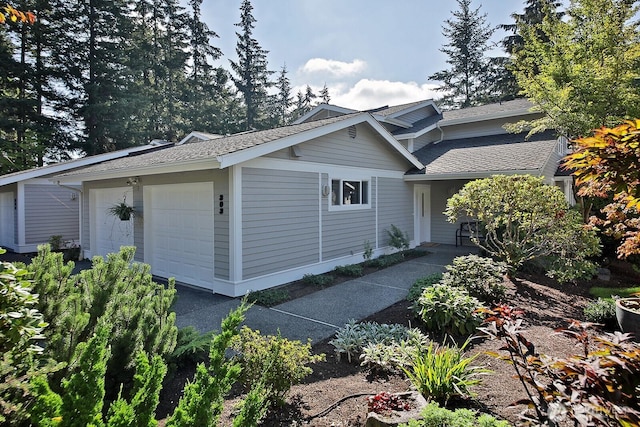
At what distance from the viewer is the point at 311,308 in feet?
21.2

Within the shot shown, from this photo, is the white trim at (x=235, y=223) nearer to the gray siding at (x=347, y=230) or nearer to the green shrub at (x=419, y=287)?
the gray siding at (x=347, y=230)

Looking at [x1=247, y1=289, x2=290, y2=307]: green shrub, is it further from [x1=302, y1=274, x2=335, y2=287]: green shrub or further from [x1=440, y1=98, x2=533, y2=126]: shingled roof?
[x1=440, y1=98, x2=533, y2=126]: shingled roof

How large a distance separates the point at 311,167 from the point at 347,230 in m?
2.29

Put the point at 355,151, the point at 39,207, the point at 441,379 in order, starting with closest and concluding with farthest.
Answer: the point at 441,379, the point at 355,151, the point at 39,207

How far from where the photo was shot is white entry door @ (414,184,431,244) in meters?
13.5

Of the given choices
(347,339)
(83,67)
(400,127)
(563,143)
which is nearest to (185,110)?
(83,67)

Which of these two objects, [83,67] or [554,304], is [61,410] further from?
[83,67]

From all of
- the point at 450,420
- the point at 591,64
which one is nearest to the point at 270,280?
the point at 450,420

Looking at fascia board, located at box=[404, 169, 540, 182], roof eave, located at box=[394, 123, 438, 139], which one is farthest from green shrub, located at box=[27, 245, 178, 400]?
roof eave, located at box=[394, 123, 438, 139]

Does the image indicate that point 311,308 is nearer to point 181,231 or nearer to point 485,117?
point 181,231

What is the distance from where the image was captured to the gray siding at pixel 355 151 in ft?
29.1

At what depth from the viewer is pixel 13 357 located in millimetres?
2002

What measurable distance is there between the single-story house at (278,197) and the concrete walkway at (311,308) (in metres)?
0.66

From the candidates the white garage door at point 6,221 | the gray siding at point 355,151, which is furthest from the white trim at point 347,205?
the white garage door at point 6,221
